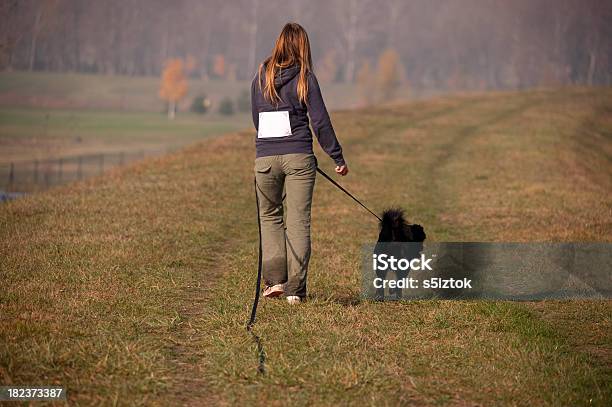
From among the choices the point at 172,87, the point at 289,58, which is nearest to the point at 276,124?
the point at 289,58

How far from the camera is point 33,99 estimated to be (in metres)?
114

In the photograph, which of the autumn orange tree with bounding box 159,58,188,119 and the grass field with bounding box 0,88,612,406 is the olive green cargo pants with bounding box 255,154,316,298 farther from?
the autumn orange tree with bounding box 159,58,188,119

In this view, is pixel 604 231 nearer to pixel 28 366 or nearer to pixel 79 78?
pixel 28 366

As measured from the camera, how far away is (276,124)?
854 cm

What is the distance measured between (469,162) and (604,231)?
1342cm

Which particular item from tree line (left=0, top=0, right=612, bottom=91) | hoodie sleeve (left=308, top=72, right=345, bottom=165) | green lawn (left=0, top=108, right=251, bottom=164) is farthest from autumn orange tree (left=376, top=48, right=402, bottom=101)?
hoodie sleeve (left=308, top=72, right=345, bottom=165)

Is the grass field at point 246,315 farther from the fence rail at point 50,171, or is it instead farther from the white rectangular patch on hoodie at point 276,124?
the fence rail at point 50,171

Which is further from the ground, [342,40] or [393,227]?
[342,40]

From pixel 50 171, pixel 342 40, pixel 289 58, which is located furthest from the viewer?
pixel 342 40

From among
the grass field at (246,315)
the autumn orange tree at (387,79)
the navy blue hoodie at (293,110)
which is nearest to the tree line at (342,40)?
the autumn orange tree at (387,79)

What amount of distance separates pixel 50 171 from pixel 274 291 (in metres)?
50.0

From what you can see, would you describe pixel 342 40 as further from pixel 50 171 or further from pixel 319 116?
pixel 319 116

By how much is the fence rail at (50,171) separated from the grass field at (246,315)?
28.5m

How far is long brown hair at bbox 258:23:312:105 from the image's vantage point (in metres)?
8.45
